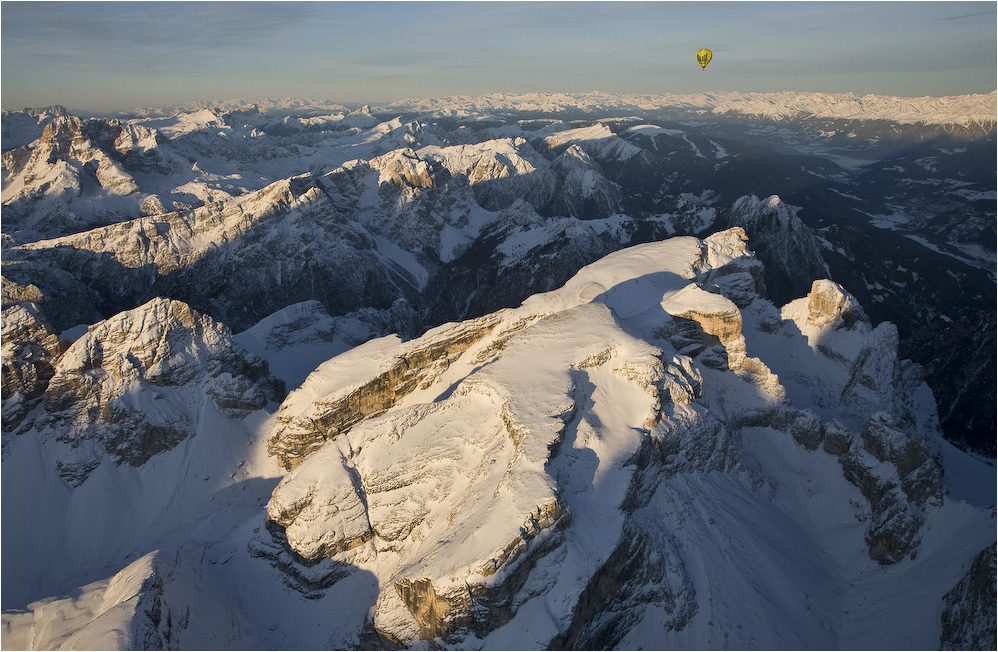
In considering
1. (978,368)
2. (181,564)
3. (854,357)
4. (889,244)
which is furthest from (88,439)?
(889,244)

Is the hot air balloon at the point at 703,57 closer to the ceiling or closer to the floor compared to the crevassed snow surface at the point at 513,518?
closer to the ceiling

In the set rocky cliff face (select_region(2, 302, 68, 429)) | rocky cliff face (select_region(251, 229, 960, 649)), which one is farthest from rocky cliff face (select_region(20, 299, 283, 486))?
rocky cliff face (select_region(251, 229, 960, 649))

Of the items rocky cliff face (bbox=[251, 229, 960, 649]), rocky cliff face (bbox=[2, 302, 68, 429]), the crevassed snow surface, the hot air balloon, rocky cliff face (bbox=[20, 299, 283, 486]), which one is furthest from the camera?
the hot air balloon

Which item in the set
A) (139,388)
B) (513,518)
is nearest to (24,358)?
(139,388)

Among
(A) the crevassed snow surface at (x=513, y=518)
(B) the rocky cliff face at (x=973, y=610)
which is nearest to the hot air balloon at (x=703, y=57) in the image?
(A) the crevassed snow surface at (x=513, y=518)

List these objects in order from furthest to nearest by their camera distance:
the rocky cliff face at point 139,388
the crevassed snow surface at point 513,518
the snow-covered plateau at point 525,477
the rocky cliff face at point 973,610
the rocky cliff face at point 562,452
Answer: the rocky cliff face at point 139,388 → the crevassed snow surface at point 513,518 → the snow-covered plateau at point 525,477 → the rocky cliff face at point 562,452 → the rocky cliff face at point 973,610

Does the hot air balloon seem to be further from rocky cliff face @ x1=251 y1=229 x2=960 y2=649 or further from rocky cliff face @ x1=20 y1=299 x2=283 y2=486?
rocky cliff face @ x1=20 y1=299 x2=283 y2=486

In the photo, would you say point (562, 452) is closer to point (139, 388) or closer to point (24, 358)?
point (139, 388)

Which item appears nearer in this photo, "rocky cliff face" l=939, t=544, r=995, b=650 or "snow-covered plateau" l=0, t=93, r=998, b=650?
"rocky cliff face" l=939, t=544, r=995, b=650

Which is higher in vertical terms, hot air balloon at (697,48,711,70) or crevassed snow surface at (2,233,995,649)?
hot air balloon at (697,48,711,70)

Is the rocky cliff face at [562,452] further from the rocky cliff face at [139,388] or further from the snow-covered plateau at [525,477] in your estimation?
the rocky cliff face at [139,388]

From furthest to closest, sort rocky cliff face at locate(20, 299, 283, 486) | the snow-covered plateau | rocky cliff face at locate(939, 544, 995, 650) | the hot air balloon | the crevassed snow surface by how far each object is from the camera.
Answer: the hot air balloon
rocky cliff face at locate(20, 299, 283, 486)
the crevassed snow surface
the snow-covered plateau
rocky cliff face at locate(939, 544, 995, 650)

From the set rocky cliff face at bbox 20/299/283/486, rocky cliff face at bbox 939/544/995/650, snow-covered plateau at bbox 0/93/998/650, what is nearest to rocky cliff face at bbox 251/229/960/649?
snow-covered plateau at bbox 0/93/998/650
